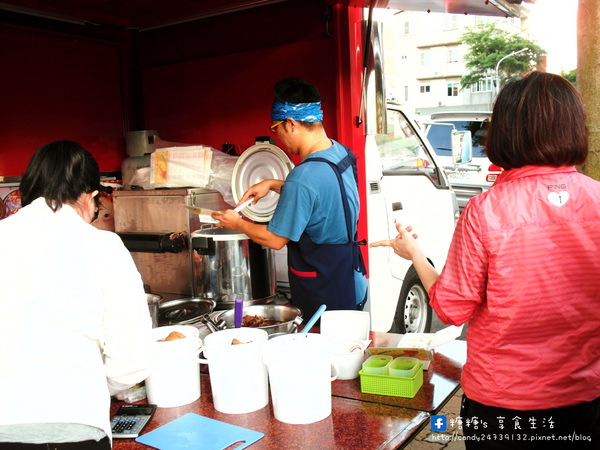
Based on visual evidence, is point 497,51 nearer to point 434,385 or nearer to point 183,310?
point 183,310

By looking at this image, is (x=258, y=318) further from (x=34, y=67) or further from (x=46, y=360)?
(x=34, y=67)

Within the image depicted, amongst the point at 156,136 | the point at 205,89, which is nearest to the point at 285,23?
the point at 205,89

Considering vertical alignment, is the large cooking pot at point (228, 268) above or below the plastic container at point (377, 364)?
above

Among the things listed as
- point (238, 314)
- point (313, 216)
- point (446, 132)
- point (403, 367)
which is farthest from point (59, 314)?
point (446, 132)

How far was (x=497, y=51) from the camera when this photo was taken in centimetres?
3094

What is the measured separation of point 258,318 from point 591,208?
4.92ft

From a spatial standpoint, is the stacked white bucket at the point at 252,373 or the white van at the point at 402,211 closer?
the stacked white bucket at the point at 252,373

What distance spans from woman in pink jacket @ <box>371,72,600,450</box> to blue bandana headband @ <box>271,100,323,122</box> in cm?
159

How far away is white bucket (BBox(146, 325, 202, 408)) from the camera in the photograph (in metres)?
1.90

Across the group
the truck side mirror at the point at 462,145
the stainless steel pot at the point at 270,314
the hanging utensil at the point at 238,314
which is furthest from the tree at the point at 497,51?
the hanging utensil at the point at 238,314

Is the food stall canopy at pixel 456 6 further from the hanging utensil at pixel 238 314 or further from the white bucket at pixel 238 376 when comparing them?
the white bucket at pixel 238 376

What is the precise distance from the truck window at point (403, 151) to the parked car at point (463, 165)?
404 cm

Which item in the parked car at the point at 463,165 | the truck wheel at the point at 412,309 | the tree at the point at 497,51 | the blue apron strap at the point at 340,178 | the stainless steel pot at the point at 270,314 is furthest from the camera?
the tree at the point at 497,51

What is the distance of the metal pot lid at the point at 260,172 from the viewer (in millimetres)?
3871
